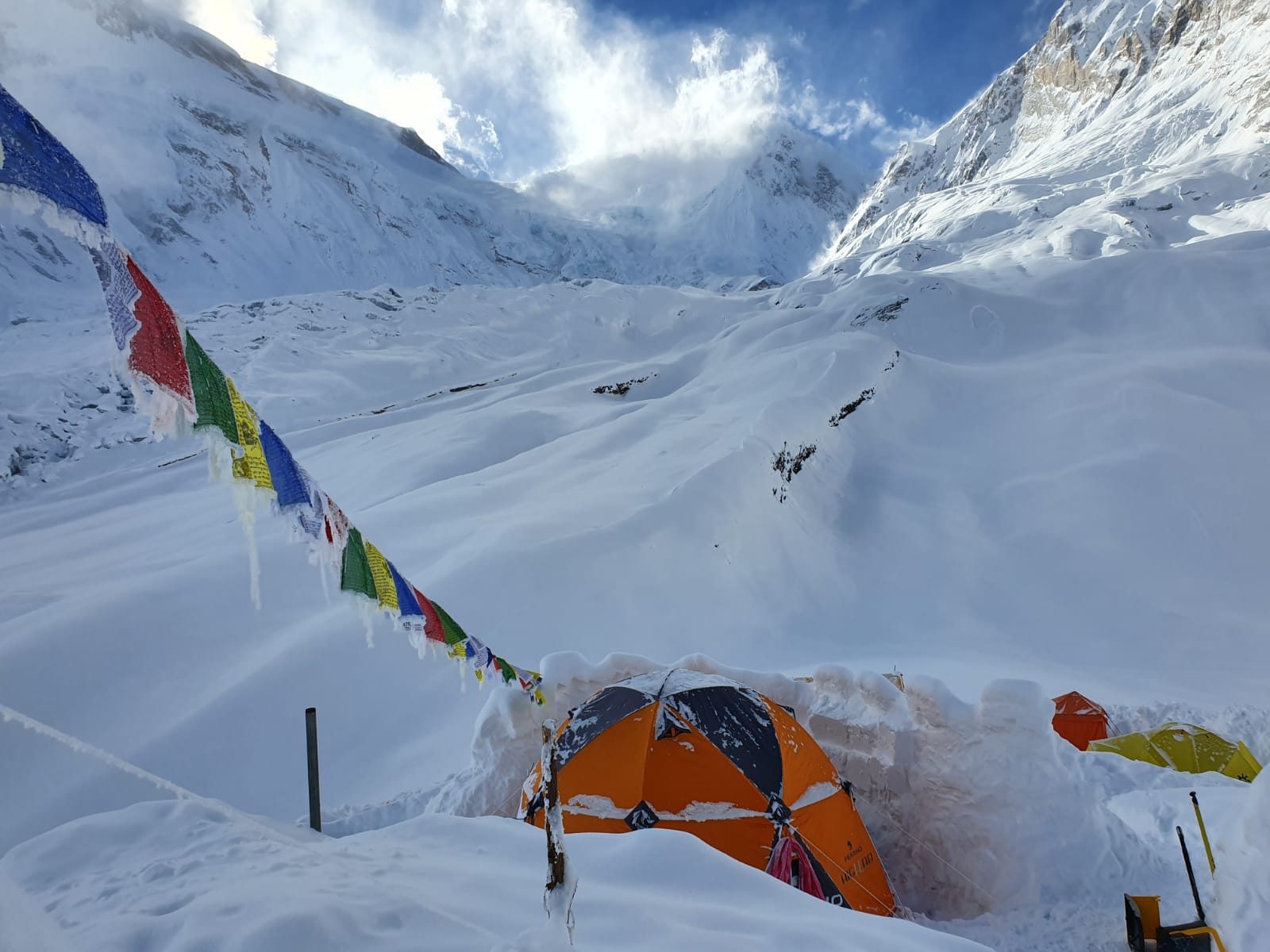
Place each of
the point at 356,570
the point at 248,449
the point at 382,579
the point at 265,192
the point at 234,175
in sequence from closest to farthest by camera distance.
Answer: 1. the point at 248,449
2. the point at 356,570
3. the point at 382,579
4. the point at 234,175
5. the point at 265,192

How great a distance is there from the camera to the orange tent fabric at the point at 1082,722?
292 inches

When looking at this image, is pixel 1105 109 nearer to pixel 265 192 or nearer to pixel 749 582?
pixel 265 192

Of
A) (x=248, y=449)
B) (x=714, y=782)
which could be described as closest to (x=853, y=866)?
(x=714, y=782)

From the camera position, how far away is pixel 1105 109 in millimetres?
69062

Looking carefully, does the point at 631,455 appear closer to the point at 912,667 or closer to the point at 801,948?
the point at 912,667

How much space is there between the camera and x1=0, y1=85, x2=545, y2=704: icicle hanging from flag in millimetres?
1752

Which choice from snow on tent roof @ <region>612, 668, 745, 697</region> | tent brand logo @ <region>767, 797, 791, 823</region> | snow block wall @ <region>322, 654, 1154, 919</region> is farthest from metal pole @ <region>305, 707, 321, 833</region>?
tent brand logo @ <region>767, 797, 791, 823</region>

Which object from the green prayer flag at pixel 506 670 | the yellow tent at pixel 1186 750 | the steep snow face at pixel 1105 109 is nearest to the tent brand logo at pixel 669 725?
the green prayer flag at pixel 506 670

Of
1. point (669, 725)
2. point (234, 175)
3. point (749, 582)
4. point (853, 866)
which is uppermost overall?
point (234, 175)

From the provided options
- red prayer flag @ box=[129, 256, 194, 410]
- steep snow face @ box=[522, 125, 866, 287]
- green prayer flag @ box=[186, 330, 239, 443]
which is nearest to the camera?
red prayer flag @ box=[129, 256, 194, 410]

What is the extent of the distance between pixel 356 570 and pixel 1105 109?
9401 centimetres

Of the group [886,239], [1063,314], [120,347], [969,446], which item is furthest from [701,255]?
[120,347]

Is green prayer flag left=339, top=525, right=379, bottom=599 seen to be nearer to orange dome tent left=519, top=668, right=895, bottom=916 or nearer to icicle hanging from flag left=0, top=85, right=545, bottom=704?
icicle hanging from flag left=0, top=85, right=545, bottom=704

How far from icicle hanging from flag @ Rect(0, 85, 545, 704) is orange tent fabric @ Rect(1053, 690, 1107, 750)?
7810 mm
